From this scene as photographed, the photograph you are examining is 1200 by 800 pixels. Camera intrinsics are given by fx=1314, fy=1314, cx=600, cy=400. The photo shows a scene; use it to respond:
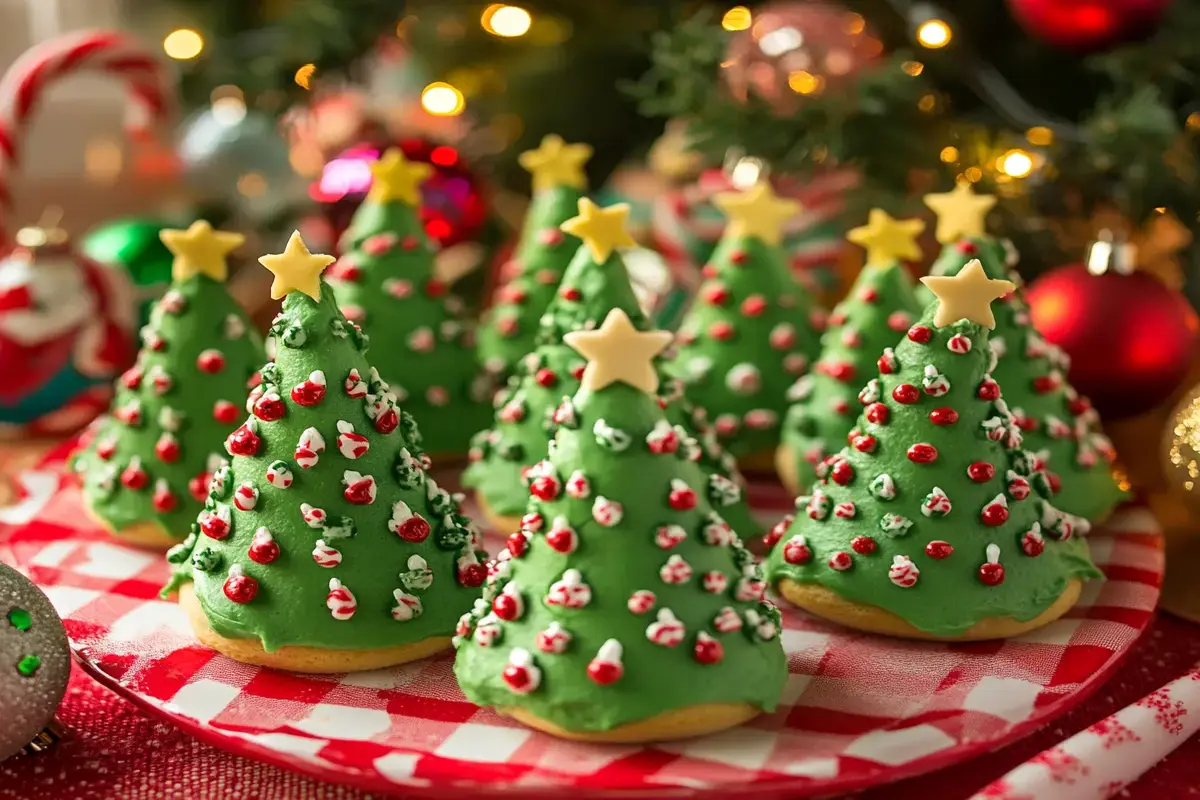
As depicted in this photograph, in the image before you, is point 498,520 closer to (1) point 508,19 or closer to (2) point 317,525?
(2) point 317,525

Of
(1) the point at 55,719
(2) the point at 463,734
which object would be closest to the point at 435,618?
(2) the point at 463,734

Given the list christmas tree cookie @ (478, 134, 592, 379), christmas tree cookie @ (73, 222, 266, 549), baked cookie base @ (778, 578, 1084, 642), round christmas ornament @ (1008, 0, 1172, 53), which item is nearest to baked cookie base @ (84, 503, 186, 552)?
christmas tree cookie @ (73, 222, 266, 549)

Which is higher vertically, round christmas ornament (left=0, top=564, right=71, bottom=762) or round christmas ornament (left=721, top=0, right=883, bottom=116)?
round christmas ornament (left=721, top=0, right=883, bottom=116)

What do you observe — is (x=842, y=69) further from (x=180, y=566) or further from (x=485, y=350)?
(x=180, y=566)

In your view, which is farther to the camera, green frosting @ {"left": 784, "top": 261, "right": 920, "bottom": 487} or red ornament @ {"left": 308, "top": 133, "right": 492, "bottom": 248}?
red ornament @ {"left": 308, "top": 133, "right": 492, "bottom": 248}

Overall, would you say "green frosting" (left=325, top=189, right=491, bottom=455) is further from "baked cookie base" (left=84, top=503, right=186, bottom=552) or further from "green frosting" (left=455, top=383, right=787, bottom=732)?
"green frosting" (left=455, top=383, right=787, bottom=732)

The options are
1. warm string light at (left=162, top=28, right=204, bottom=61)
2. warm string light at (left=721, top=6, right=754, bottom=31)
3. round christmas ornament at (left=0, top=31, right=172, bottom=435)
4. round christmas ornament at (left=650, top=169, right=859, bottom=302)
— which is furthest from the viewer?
warm string light at (left=162, top=28, right=204, bottom=61)
